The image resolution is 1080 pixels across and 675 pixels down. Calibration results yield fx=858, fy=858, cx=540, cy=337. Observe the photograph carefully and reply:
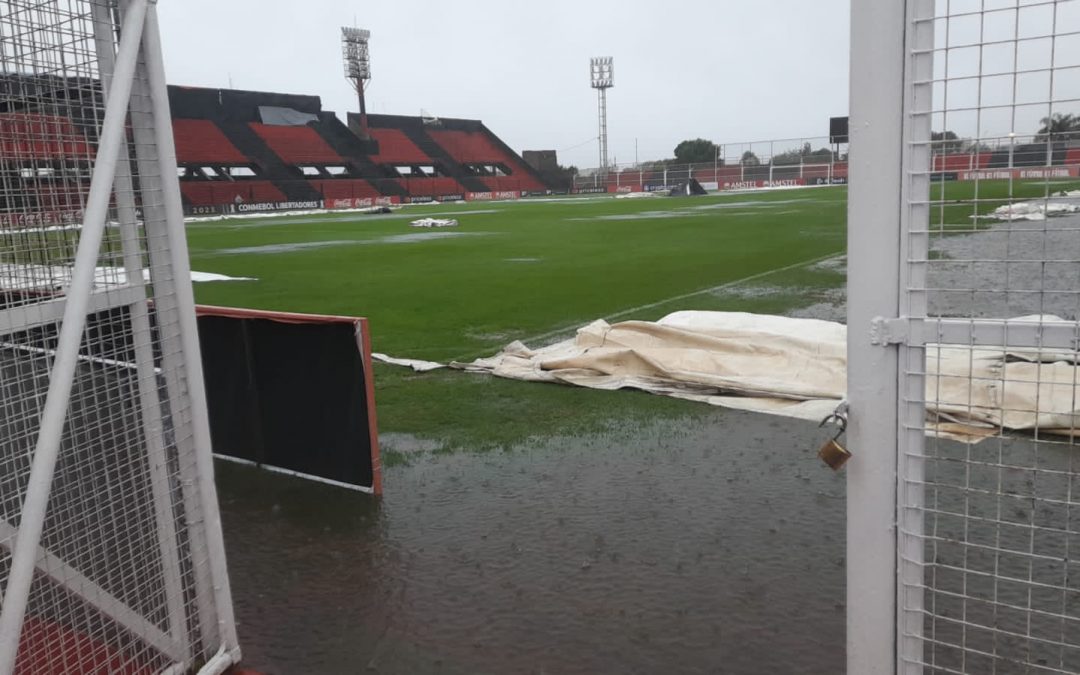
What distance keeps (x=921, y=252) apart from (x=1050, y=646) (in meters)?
2.06

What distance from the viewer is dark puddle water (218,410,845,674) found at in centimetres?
336

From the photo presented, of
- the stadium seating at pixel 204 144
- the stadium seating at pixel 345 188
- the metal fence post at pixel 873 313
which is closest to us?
the metal fence post at pixel 873 313

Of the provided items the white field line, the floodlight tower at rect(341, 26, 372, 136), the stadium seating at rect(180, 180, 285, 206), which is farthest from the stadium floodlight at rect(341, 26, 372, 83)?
the white field line

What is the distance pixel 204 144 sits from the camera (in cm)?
5638

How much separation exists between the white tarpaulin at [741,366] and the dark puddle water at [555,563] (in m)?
1.07

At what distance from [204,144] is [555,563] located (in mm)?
58430

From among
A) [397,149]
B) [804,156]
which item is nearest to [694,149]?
[804,156]

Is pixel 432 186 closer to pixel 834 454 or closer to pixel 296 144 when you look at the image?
pixel 296 144

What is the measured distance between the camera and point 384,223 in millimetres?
33406

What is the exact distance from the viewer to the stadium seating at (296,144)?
59844 mm

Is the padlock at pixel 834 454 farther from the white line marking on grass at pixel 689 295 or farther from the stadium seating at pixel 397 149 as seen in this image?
the stadium seating at pixel 397 149

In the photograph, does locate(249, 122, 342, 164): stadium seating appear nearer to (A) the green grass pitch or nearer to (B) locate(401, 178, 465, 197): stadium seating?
(B) locate(401, 178, 465, 197): stadium seating

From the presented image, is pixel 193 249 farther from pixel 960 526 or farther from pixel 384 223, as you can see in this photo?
pixel 960 526

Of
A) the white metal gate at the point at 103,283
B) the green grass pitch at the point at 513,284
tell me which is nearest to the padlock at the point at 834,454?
the green grass pitch at the point at 513,284
